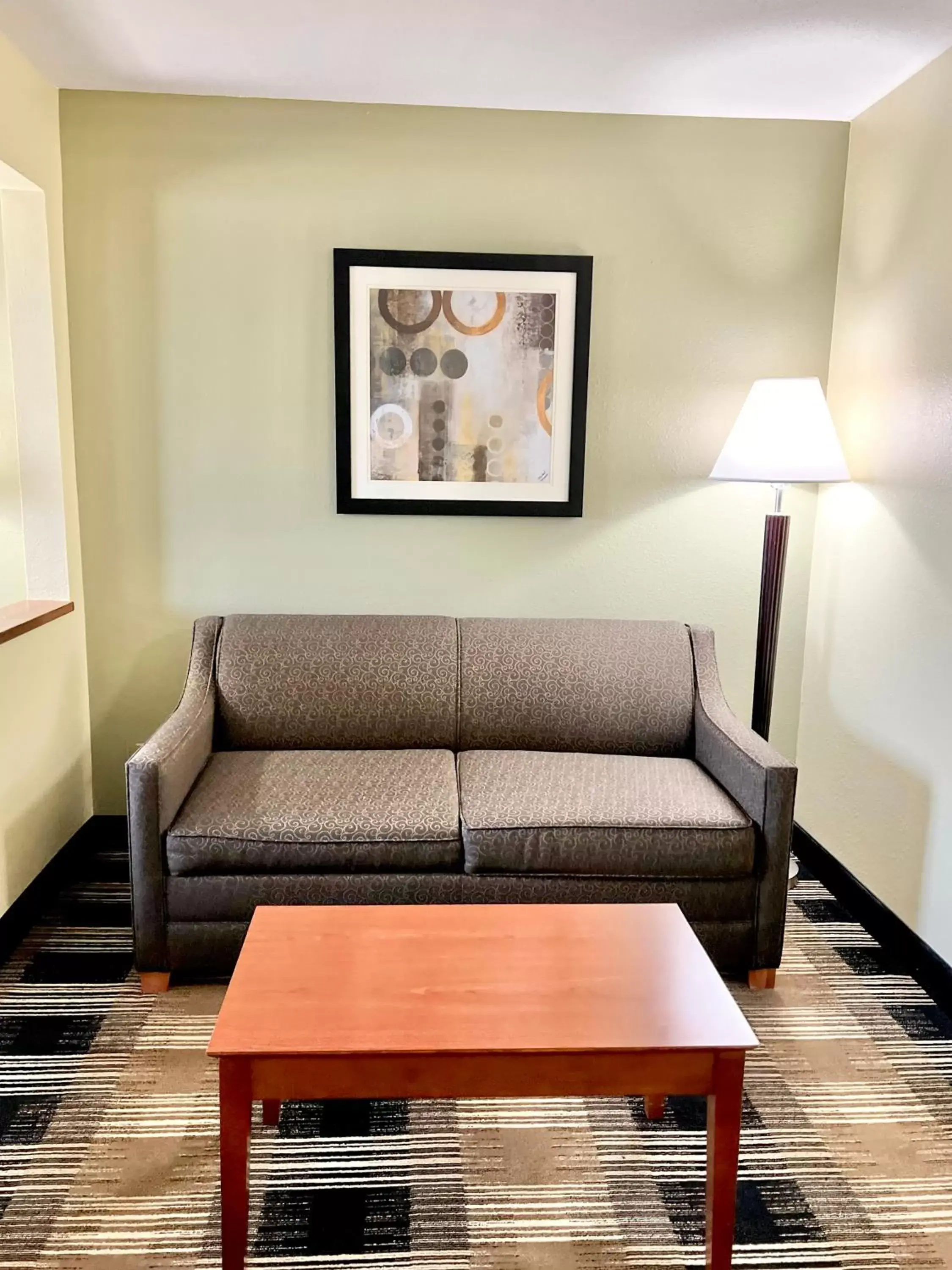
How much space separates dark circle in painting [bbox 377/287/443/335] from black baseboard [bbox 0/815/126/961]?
71.9 inches

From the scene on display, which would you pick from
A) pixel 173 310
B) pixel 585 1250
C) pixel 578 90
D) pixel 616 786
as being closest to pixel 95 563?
pixel 173 310

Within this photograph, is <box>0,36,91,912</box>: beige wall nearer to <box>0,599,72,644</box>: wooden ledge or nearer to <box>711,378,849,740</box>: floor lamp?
<box>0,599,72,644</box>: wooden ledge

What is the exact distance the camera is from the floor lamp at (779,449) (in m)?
2.60

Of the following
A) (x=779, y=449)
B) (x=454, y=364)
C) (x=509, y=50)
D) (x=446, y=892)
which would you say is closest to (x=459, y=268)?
(x=454, y=364)

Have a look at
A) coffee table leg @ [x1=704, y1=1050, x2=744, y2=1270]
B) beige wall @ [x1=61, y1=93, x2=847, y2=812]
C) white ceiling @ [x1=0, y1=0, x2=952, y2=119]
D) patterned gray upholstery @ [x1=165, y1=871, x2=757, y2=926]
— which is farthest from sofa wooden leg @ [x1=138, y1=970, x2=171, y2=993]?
white ceiling @ [x1=0, y1=0, x2=952, y2=119]

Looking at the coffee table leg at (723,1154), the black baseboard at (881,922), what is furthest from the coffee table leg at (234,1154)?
the black baseboard at (881,922)

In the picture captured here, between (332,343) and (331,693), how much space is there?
1.09 m

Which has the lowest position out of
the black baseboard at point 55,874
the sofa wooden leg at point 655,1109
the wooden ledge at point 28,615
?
the sofa wooden leg at point 655,1109

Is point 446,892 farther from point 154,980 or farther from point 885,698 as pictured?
point 885,698

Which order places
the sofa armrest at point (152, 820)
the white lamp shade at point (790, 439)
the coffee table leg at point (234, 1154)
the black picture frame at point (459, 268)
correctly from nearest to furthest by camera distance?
the coffee table leg at point (234, 1154), the sofa armrest at point (152, 820), the white lamp shade at point (790, 439), the black picture frame at point (459, 268)

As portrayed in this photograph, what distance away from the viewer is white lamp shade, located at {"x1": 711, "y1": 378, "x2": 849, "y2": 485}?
2.59 metres

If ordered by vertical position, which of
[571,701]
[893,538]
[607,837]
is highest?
[893,538]

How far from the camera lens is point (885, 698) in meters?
2.63

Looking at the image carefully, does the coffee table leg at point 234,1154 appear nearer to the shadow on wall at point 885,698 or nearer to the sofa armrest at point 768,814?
the sofa armrest at point 768,814
